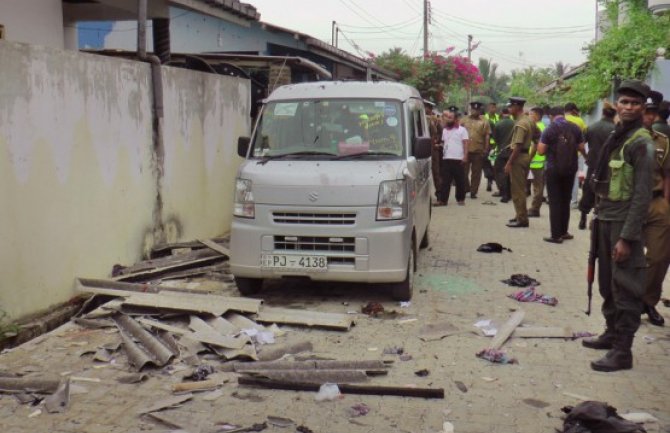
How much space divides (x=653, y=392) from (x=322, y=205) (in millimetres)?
3384

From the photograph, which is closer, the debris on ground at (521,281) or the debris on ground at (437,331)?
the debris on ground at (437,331)

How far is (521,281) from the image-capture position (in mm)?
8398

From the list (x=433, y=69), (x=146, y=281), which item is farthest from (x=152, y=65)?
(x=433, y=69)

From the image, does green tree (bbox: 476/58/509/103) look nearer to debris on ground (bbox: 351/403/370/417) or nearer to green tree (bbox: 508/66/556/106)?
green tree (bbox: 508/66/556/106)

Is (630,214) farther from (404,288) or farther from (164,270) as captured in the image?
(164,270)

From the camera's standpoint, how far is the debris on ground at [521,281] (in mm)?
8352

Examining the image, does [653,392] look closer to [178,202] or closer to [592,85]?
[178,202]

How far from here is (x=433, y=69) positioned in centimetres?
2944

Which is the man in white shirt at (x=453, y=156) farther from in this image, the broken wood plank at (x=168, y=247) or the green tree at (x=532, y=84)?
the green tree at (x=532, y=84)

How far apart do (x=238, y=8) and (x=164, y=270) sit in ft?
17.5

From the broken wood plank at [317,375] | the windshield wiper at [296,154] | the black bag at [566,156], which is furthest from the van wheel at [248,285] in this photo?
the black bag at [566,156]

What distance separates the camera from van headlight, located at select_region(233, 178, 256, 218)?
7.31 m

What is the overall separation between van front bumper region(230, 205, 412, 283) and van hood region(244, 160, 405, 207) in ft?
0.30

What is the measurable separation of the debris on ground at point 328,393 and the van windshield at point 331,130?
9.88ft
